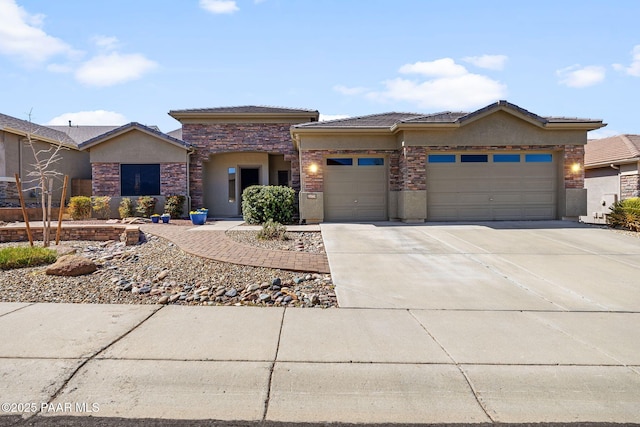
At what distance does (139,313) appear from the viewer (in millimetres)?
4941

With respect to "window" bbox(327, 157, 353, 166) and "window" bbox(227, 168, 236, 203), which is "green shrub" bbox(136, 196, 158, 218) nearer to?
"window" bbox(227, 168, 236, 203)

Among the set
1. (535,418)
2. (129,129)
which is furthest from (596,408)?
(129,129)

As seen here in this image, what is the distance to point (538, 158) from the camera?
1410 cm

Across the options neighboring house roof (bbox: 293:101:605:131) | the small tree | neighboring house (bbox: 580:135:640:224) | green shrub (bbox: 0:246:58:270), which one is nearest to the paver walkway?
green shrub (bbox: 0:246:58:270)

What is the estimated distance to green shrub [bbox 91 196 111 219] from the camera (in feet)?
53.4

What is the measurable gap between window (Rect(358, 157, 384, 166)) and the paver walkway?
6.68m

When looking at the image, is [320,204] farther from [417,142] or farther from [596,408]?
[596,408]

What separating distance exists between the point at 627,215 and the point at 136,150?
748 inches

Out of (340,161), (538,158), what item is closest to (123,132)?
(340,161)

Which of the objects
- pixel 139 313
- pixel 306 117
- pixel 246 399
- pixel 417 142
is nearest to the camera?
pixel 246 399

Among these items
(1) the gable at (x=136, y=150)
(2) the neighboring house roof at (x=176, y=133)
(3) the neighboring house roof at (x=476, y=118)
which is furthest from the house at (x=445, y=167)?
(2) the neighboring house roof at (x=176, y=133)

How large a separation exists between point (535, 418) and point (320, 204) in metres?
11.5

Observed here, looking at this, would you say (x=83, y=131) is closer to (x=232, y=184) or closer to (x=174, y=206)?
(x=232, y=184)

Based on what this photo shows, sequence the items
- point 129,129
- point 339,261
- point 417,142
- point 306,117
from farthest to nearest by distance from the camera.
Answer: point 306,117, point 129,129, point 417,142, point 339,261
